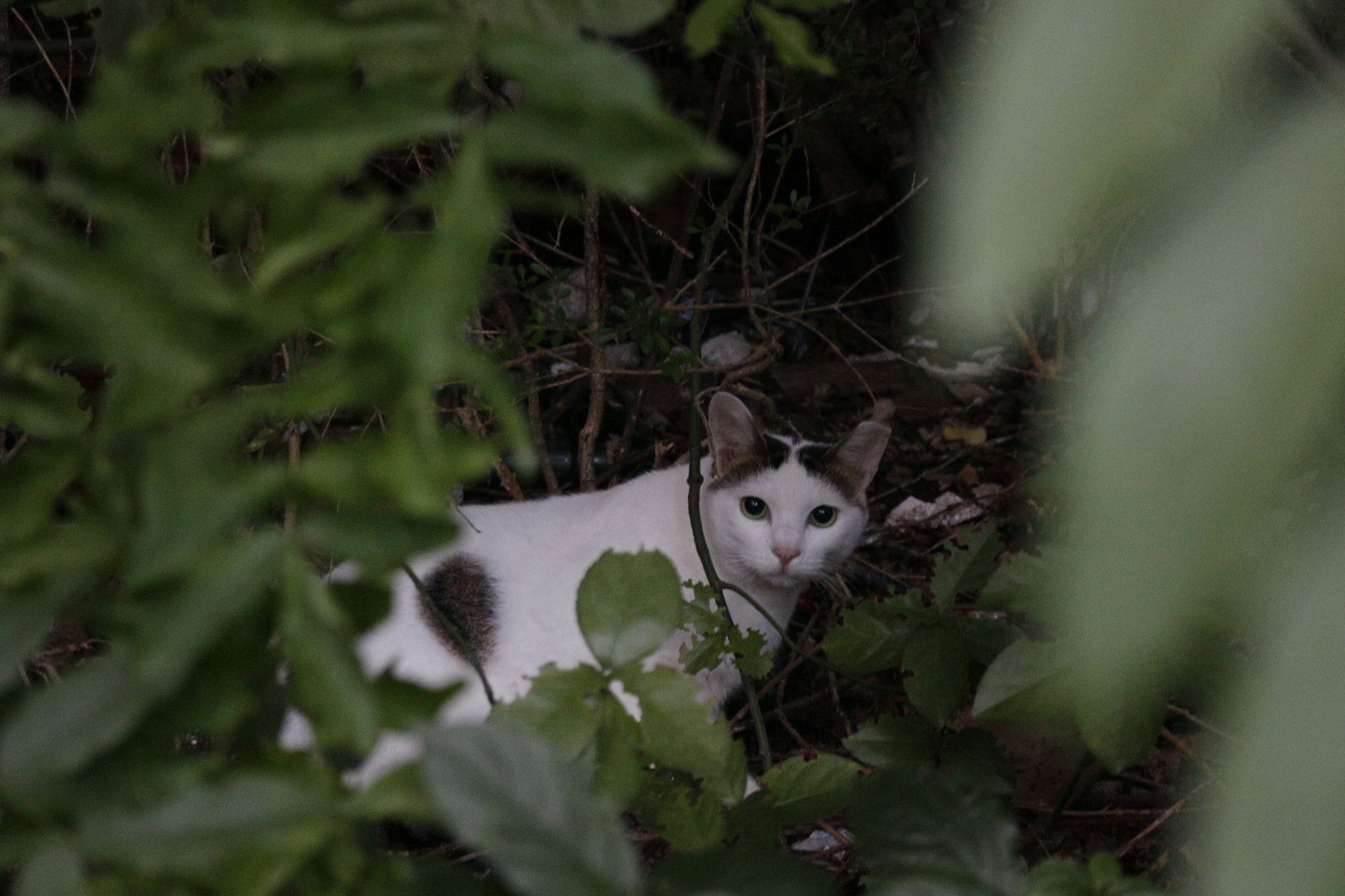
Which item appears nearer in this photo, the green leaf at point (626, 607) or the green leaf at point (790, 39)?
the green leaf at point (790, 39)

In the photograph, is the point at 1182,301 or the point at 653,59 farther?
the point at 653,59

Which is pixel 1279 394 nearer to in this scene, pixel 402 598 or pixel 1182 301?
pixel 1182 301

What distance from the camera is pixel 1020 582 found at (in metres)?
1.05

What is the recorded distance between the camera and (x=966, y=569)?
4.32 feet

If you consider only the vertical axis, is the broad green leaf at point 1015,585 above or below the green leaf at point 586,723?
above

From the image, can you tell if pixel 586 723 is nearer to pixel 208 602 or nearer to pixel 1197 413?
pixel 208 602

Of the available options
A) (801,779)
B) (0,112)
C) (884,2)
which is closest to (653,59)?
(884,2)

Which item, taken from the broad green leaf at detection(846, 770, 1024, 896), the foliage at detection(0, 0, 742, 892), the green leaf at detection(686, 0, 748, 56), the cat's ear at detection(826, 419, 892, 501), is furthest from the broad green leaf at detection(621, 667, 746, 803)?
the cat's ear at detection(826, 419, 892, 501)

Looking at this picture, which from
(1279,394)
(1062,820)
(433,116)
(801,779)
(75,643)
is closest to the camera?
(1279,394)

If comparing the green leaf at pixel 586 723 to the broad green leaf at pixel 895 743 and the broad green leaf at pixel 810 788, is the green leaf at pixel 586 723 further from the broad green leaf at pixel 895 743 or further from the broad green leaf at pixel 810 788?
the broad green leaf at pixel 895 743

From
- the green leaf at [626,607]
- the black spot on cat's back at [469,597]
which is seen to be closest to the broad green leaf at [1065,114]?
the green leaf at [626,607]

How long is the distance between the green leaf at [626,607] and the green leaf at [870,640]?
553 mm

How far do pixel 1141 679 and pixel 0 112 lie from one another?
448 millimetres

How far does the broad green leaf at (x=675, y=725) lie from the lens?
2.62 feet
